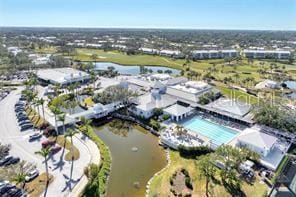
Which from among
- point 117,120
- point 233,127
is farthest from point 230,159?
point 117,120

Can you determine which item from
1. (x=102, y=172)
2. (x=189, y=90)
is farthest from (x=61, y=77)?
(x=102, y=172)

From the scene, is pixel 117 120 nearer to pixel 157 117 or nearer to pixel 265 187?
pixel 157 117

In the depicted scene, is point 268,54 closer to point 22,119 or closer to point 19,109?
point 19,109

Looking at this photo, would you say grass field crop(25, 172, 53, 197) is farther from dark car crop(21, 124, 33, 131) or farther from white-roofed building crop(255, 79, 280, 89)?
white-roofed building crop(255, 79, 280, 89)

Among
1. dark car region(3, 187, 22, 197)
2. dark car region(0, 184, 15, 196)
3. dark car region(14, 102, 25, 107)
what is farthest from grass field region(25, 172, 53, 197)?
dark car region(14, 102, 25, 107)

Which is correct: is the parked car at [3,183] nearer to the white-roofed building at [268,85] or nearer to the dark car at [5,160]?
the dark car at [5,160]
